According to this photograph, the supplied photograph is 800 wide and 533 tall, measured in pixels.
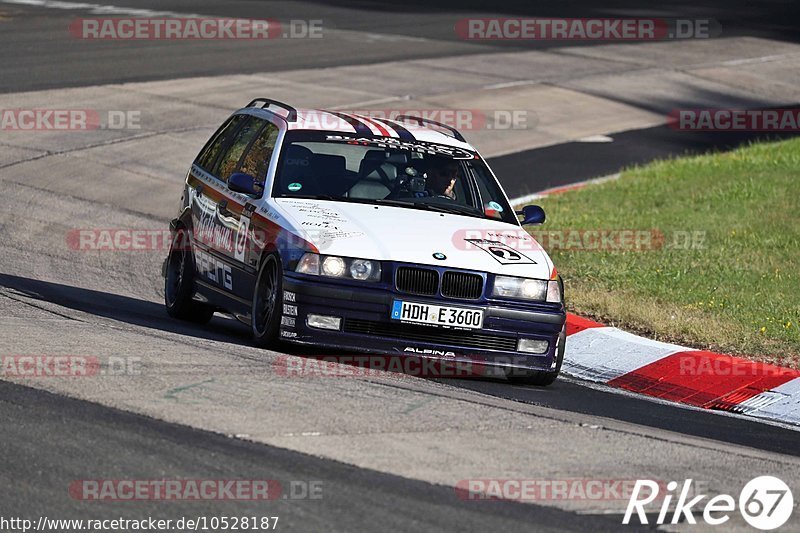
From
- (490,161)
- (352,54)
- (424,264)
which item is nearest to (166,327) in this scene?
(424,264)

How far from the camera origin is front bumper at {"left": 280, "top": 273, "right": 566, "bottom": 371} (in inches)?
364

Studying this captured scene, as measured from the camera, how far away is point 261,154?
35.2 feet

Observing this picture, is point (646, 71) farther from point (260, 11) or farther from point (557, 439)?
point (557, 439)

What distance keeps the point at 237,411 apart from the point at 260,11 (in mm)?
29122

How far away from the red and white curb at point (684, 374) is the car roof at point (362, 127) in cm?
183

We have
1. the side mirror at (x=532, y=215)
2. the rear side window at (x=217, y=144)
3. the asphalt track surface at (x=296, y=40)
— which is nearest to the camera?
the side mirror at (x=532, y=215)

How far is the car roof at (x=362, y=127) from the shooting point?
10773 millimetres

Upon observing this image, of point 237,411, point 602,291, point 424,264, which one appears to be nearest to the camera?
point 237,411

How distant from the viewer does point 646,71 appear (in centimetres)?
3011
